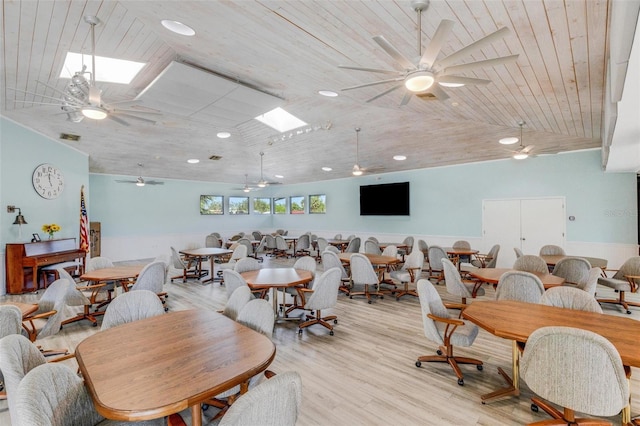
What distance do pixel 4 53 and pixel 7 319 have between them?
3.26 metres

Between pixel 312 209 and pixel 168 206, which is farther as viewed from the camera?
pixel 312 209

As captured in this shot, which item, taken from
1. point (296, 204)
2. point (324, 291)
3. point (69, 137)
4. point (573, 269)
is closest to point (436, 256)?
point (573, 269)

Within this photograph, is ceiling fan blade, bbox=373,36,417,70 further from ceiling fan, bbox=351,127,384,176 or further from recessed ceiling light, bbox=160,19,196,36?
ceiling fan, bbox=351,127,384,176

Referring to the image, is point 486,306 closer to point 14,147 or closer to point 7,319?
point 7,319

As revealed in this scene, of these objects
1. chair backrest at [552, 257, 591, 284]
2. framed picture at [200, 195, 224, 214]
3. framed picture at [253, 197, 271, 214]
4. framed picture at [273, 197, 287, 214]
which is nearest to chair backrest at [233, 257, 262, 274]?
chair backrest at [552, 257, 591, 284]

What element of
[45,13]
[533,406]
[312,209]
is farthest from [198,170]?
[533,406]

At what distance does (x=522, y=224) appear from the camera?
7.41 metres

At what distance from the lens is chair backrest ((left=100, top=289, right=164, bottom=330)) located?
2475mm

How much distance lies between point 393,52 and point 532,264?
4.03 m

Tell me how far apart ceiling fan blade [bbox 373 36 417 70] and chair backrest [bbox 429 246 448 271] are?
15.6 feet

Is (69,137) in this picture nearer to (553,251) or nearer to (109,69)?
(109,69)

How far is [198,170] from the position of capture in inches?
404

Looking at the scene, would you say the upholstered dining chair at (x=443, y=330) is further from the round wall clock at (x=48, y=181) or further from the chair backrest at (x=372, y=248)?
the round wall clock at (x=48, y=181)

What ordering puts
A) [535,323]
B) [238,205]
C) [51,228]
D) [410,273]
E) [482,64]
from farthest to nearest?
[238,205]
[51,228]
[410,273]
[535,323]
[482,64]
